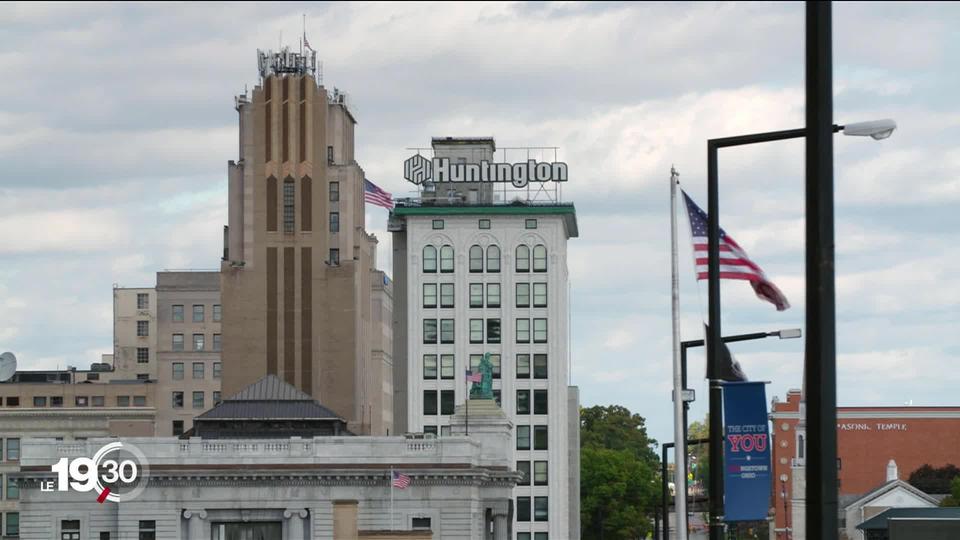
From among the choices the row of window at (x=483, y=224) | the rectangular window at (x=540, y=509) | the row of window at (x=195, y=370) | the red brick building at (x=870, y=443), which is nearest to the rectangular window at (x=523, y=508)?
the rectangular window at (x=540, y=509)

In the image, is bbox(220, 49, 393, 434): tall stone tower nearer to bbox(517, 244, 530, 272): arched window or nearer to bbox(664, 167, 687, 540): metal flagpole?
bbox(517, 244, 530, 272): arched window

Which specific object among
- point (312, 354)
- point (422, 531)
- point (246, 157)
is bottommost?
point (422, 531)

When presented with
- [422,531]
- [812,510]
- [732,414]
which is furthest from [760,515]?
[422,531]

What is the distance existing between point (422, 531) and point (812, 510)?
84709 millimetres

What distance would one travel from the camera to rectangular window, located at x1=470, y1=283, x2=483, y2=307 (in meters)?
163

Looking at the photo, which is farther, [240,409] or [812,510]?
[240,409]

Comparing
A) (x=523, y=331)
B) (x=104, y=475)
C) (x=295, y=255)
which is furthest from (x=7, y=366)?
(x=104, y=475)

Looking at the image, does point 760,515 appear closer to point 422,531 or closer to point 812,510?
point 812,510

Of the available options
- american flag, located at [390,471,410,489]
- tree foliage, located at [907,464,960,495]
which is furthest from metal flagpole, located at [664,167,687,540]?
tree foliage, located at [907,464,960,495]

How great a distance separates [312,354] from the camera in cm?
15450

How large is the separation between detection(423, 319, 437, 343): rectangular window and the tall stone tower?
6287mm

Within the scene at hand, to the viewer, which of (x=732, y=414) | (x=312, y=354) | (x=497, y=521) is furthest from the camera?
(x=312, y=354)

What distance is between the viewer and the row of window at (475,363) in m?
161

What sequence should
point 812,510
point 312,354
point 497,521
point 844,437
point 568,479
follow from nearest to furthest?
point 812,510 < point 497,521 < point 312,354 < point 568,479 < point 844,437
